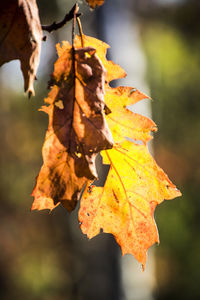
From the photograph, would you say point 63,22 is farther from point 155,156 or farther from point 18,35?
point 155,156

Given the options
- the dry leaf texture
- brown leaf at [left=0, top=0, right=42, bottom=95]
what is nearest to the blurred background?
the dry leaf texture

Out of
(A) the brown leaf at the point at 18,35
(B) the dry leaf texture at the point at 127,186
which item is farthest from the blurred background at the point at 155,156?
(A) the brown leaf at the point at 18,35

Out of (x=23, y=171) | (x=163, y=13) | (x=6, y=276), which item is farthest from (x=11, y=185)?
(x=163, y=13)

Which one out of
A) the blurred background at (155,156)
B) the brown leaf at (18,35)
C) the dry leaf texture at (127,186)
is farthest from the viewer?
the blurred background at (155,156)

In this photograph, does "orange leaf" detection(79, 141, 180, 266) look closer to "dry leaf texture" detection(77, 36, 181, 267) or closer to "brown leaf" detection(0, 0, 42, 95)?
"dry leaf texture" detection(77, 36, 181, 267)

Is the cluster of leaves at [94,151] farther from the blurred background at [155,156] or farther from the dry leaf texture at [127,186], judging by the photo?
the blurred background at [155,156]

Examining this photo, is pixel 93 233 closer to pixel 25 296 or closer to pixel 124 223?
pixel 124 223

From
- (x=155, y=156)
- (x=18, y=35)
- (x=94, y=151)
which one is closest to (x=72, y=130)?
(x=94, y=151)
